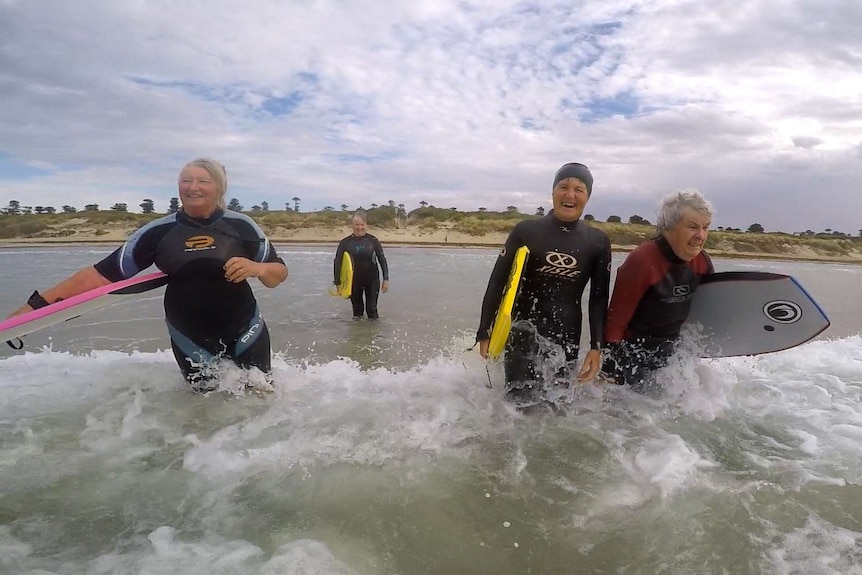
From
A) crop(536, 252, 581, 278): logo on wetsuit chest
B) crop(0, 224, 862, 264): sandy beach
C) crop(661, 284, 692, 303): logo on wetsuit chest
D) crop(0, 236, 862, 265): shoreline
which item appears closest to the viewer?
crop(536, 252, 581, 278): logo on wetsuit chest

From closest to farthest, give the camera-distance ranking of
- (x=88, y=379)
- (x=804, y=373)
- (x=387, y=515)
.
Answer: (x=387, y=515), (x=88, y=379), (x=804, y=373)

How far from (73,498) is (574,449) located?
2746 millimetres

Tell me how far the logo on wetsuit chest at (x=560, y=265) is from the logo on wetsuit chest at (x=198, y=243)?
2.16 m

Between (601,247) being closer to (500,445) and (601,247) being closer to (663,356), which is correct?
(663,356)

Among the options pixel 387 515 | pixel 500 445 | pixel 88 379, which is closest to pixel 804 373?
pixel 500 445

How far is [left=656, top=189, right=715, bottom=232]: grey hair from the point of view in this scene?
3.23 meters

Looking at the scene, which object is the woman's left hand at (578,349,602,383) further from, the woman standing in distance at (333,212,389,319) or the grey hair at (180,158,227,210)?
the woman standing in distance at (333,212,389,319)

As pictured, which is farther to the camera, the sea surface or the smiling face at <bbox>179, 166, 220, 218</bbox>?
the smiling face at <bbox>179, 166, 220, 218</bbox>

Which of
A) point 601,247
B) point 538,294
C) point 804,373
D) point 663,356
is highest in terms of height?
point 601,247

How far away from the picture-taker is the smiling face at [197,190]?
3289mm

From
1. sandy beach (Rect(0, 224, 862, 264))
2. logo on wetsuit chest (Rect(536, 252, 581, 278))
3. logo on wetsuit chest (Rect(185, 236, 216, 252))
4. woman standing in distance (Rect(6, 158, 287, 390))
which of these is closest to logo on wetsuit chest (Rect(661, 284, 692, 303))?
logo on wetsuit chest (Rect(536, 252, 581, 278))

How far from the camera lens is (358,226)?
8.79 metres

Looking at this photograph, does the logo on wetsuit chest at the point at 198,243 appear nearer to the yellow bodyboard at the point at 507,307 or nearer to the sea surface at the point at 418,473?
the sea surface at the point at 418,473

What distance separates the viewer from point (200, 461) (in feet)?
9.64
